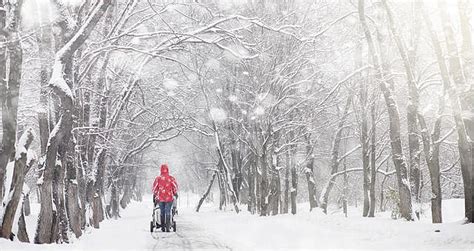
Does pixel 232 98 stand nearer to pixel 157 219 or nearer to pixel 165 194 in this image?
pixel 157 219

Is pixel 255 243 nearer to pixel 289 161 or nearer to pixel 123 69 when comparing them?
pixel 123 69

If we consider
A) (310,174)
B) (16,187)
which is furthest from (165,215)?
(310,174)

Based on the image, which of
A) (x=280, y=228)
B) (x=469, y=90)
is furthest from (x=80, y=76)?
(x=469, y=90)

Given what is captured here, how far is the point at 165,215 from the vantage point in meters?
17.0

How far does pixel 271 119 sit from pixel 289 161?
25.9ft

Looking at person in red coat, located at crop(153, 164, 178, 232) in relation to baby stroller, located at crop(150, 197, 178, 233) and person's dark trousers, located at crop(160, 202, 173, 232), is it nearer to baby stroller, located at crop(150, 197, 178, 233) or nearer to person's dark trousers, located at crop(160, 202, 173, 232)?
person's dark trousers, located at crop(160, 202, 173, 232)

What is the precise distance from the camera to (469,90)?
11930mm

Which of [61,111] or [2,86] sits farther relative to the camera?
[61,111]

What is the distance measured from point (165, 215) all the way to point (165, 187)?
104 centimetres

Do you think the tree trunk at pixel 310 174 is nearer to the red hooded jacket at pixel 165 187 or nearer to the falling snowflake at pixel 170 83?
the falling snowflake at pixel 170 83

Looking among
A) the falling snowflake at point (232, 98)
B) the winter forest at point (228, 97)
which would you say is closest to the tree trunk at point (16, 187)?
the winter forest at point (228, 97)

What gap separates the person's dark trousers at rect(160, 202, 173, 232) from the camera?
16.8 meters

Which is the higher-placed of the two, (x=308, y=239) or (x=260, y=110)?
(x=260, y=110)

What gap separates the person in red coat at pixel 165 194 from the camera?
16.7 m
